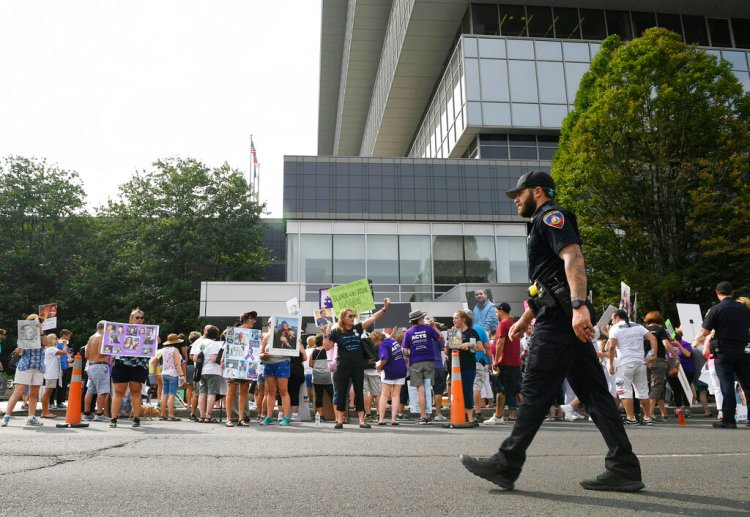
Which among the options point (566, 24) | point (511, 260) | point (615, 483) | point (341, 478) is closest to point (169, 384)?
point (341, 478)

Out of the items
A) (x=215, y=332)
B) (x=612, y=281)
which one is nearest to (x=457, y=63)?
(x=612, y=281)

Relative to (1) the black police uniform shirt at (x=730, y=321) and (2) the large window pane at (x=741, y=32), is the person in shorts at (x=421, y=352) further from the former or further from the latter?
(2) the large window pane at (x=741, y=32)

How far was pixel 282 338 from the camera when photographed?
1137 cm

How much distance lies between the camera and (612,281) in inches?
901

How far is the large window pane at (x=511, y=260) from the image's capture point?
35938 millimetres

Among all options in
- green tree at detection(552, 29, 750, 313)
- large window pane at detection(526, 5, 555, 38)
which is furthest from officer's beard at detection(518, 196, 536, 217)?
large window pane at detection(526, 5, 555, 38)

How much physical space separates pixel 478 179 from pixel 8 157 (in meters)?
28.4

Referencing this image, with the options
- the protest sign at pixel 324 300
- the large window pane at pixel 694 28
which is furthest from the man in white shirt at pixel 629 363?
the large window pane at pixel 694 28

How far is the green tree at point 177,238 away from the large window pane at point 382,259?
9.73m

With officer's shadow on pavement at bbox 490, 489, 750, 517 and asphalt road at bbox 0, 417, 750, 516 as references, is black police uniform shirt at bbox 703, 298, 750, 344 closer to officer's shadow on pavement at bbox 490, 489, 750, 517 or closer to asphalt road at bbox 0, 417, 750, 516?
asphalt road at bbox 0, 417, 750, 516

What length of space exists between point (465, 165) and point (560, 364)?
112ft

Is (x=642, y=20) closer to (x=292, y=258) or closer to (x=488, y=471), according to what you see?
(x=292, y=258)

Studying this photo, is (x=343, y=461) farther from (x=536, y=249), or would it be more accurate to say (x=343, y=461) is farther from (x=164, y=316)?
(x=164, y=316)

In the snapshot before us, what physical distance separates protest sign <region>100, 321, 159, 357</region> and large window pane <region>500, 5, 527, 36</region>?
→ 32938mm
